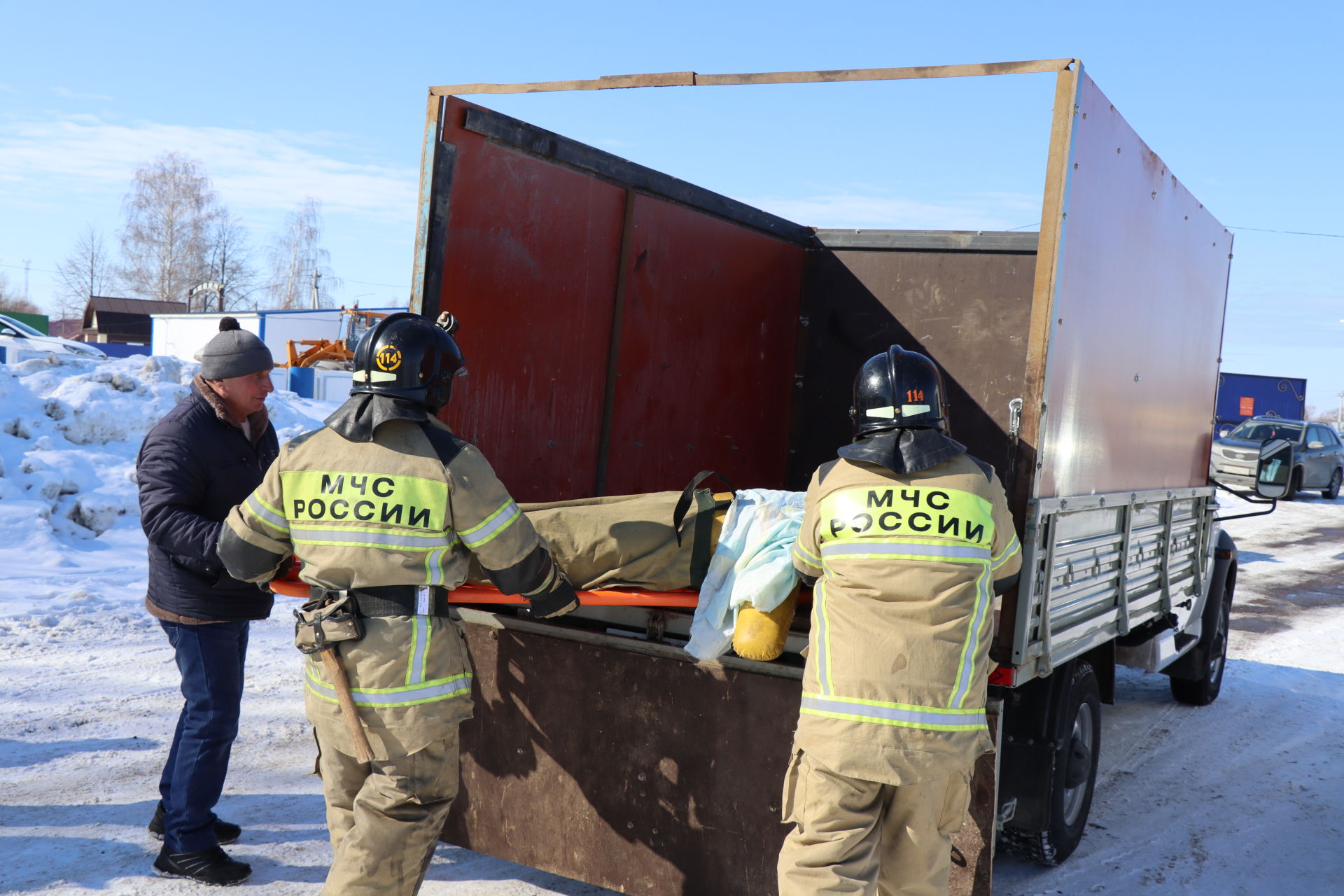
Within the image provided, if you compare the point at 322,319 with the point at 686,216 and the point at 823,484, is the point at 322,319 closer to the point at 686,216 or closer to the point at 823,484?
the point at 686,216

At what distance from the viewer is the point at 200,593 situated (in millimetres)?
3408

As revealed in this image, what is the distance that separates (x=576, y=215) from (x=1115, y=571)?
8.54 feet

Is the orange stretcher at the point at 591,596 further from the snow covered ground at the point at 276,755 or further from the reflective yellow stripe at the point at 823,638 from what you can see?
the snow covered ground at the point at 276,755

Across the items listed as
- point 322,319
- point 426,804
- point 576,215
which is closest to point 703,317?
point 576,215

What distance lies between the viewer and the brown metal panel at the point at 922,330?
5312 mm

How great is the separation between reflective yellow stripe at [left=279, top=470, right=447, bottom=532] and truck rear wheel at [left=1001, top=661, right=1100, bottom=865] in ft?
7.65

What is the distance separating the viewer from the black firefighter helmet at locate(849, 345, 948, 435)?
264 cm

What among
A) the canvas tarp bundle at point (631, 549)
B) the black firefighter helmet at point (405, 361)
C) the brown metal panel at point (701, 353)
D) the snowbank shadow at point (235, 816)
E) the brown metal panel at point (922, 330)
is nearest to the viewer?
the black firefighter helmet at point (405, 361)

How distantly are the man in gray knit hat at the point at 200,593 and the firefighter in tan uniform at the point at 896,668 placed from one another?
2029 millimetres

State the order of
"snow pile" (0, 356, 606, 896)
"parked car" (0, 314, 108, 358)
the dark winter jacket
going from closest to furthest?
the dark winter jacket < "snow pile" (0, 356, 606, 896) < "parked car" (0, 314, 108, 358)

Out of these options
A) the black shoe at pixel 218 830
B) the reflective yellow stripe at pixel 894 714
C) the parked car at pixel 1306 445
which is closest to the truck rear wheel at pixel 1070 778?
the reflective yellow stripe at pixel 894 714

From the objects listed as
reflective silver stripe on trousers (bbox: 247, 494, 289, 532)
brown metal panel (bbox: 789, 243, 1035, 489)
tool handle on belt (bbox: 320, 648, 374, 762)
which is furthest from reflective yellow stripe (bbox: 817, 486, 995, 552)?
brown metal panel (bbox: 789, 243, 1035, 489)

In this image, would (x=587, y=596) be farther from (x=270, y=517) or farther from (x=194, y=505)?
(x=194, y=505)

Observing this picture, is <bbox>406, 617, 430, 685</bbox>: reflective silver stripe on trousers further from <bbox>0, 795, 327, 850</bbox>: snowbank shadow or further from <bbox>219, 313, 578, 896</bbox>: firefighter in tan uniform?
<bbox>0, 795, 327, 850</bbox>: snowbank shadow
